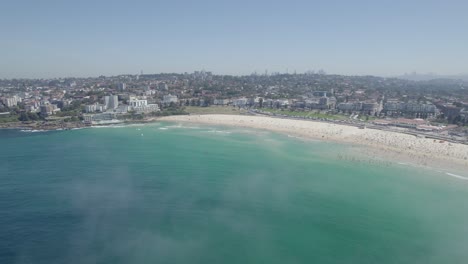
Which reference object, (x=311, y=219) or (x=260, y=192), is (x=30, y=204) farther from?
(x=311, y=219)

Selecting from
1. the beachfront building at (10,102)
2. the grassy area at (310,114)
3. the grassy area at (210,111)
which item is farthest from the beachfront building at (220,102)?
the beachfront building at (10,102)

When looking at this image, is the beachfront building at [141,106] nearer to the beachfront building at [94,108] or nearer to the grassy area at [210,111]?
A: the beachfront building at [94,108]

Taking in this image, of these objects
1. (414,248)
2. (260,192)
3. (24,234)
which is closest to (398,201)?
(414,248)

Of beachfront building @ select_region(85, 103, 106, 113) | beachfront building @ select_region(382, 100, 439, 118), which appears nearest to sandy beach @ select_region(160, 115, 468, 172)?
beachfront building @ select_region(85, 103, 106, 113)

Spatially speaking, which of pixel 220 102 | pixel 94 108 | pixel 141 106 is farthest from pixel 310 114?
pixel 94 108

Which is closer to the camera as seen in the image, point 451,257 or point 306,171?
point 451,257
